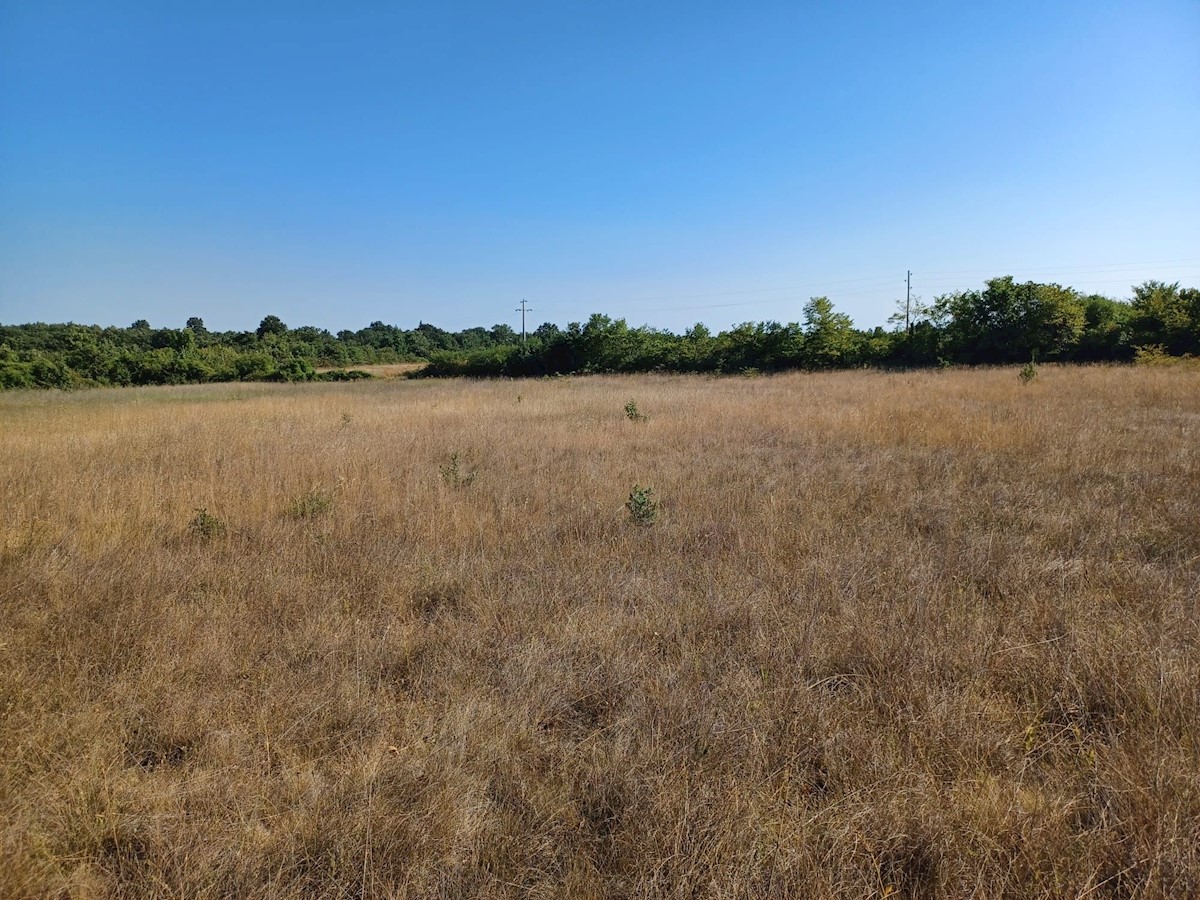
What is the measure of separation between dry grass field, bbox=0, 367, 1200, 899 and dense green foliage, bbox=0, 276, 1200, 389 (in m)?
22.3

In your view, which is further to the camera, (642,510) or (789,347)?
(789,347)

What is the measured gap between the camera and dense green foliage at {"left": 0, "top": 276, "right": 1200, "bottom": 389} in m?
22.2

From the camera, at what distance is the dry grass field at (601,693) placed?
1603 mm

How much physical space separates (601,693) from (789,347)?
3006cm

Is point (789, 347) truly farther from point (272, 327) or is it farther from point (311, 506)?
point (272, 327)

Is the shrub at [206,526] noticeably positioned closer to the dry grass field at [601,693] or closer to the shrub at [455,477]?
the dry grass field at [601,693]

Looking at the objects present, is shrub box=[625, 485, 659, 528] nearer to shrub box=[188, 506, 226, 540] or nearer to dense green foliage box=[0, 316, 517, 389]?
shrub box=[188, 506, 226, 540]

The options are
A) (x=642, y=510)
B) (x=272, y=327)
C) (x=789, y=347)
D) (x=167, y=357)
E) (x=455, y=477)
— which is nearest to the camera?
(x=642, y=510)

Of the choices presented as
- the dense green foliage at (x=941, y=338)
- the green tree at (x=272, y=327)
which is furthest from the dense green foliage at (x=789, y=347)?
the green tree at (x=272, y=327)

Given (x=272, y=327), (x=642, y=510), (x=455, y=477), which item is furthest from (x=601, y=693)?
(x=272, y=327)

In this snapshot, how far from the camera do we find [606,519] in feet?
16.2

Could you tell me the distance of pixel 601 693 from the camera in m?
2.43

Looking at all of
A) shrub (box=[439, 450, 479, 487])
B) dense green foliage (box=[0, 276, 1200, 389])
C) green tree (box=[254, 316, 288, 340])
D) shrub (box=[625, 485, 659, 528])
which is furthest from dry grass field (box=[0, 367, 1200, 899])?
green tree (box=[254, 316, 288, 340])

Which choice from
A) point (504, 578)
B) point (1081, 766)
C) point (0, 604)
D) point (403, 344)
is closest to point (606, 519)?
point (504, 578)
